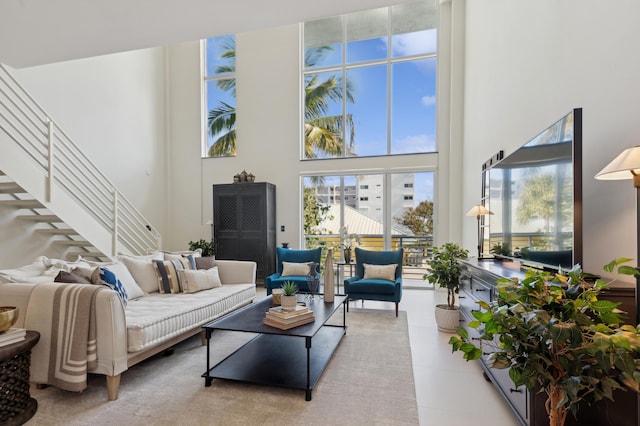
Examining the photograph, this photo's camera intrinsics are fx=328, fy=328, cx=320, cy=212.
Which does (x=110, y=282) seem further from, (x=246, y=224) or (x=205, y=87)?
(x=205, y=87)

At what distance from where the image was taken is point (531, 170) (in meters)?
2.32

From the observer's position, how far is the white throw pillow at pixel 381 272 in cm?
434

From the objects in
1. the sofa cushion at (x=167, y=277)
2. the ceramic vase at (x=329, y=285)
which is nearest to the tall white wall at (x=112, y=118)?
the sofa cushion at (x=167, y=277)

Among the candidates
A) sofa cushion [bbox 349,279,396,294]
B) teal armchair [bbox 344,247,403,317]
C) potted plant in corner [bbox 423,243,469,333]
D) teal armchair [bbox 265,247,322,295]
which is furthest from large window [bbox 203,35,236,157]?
potted plant in corner [bbox 423,243,469,333]

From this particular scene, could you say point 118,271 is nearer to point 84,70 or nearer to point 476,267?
point 476,267

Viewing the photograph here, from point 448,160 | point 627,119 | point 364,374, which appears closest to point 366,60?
point 448,160

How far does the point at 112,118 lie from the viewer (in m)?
5.62

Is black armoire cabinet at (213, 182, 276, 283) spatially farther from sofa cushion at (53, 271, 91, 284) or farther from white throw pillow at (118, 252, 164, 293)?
sofa cushion at (53, 271, 91, 284)

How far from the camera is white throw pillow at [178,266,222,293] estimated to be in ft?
11.5

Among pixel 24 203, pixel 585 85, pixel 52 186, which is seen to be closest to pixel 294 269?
pixel 52 186

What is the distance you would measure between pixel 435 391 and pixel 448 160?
4.19 metres

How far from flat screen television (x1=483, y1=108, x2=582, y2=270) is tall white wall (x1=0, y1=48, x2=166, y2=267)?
5.69m

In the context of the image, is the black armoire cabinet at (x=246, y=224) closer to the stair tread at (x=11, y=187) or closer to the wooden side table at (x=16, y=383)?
the stair tread at (x=11, y=187)

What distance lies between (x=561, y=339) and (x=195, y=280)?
3.25 m
